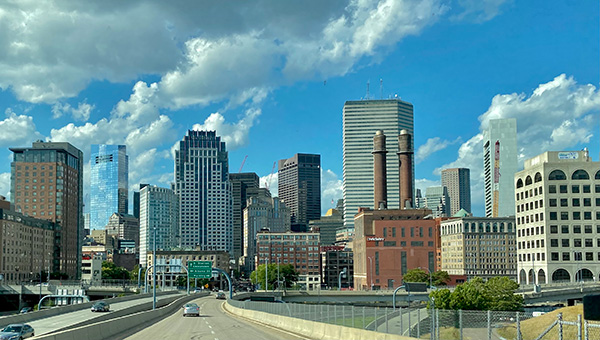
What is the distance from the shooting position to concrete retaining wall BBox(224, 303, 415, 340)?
104 feet

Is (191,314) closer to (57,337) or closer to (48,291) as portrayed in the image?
(57,337)

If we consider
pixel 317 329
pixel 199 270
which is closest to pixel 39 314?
pixel 199 270

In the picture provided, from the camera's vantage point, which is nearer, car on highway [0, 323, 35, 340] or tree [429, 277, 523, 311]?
car on highway [0, 323, 35, 340]

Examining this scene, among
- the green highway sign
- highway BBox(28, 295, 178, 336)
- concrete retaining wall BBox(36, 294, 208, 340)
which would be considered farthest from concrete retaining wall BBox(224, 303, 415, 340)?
the green highway sign

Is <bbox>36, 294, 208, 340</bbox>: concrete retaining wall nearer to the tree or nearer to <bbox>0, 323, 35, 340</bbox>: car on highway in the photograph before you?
<bbox>0, 323, 35, 340</bbox>: car on highway

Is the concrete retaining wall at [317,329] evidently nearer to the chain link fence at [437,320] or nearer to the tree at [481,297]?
the chain link fence at [437,320]

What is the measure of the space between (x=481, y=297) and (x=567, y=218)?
63.4 meters

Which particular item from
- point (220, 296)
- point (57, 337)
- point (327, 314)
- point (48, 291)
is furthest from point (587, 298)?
point (48, 291)

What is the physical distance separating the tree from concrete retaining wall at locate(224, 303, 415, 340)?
5255cm

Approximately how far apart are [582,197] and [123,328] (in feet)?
459

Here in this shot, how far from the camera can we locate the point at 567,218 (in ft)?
529

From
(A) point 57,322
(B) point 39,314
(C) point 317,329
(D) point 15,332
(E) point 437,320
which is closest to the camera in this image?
(E) point 437,320

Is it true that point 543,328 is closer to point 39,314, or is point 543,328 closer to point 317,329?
point 317,329

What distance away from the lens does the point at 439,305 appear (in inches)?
4336
